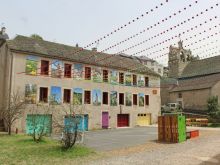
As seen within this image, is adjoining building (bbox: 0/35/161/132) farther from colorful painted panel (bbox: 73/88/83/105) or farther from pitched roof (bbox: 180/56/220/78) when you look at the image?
pitched roof (bbox: 180/56/220/78)

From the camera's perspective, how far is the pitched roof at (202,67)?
187ft

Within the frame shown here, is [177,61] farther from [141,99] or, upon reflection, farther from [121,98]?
[121,98]

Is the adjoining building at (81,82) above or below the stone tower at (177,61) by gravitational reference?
below

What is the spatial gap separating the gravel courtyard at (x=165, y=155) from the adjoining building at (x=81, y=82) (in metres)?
11.6

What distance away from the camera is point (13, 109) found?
90.1 feet

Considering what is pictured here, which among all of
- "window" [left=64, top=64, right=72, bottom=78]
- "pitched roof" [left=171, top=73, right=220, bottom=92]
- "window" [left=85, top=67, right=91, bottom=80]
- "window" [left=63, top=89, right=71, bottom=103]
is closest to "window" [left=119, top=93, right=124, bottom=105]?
"window" [left=85, top=67, right=91, bottom=80]

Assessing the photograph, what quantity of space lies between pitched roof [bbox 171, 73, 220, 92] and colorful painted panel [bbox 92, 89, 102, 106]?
21293mm

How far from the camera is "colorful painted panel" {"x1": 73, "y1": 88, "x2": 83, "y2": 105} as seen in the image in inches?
1363

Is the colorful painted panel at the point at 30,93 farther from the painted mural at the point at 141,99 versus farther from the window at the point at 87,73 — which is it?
the painted mural at the point at 141,99

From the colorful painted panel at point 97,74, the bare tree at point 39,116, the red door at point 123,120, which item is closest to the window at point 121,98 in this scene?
the red door at point 123,120

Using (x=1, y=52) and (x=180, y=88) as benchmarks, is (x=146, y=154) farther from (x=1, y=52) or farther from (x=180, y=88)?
(x=180, y=88)

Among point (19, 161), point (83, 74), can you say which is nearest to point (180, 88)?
point (83, 74)

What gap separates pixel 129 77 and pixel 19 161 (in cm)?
2721

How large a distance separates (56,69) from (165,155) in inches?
771
